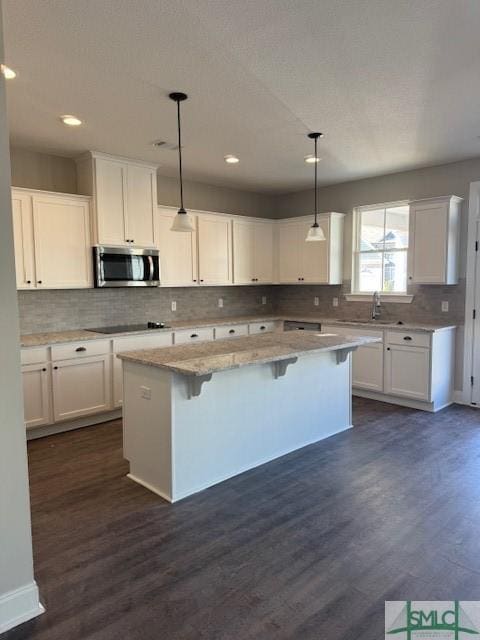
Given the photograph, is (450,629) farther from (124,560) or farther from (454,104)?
(454,104)

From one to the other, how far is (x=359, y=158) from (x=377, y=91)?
5.89 ft

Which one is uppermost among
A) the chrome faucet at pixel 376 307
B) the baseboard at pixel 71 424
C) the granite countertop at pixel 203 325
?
the chrome faucet at pixel 376 307

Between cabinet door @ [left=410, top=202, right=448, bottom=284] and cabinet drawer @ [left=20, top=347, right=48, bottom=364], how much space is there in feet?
13.6

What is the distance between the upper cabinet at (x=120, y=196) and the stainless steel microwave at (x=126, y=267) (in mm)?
90

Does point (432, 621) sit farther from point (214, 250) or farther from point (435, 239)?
point (214, 250)

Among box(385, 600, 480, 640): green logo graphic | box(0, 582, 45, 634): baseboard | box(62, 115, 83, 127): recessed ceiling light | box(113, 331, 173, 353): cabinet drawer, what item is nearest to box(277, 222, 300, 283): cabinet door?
box(113, 331, 173, 353): cabinet drawer

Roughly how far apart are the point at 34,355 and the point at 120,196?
1921 mm

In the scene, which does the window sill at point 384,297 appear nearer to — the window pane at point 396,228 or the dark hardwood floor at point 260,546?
the window pane at point 396,228

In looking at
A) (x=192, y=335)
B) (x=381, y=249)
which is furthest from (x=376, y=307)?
(x=192, y=335)

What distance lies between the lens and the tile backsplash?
4715mm

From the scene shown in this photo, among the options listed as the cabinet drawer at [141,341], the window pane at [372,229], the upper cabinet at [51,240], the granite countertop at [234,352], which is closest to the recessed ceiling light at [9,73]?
the upper cabinet at [51,240]

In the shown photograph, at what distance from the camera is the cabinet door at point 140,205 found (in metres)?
4.88

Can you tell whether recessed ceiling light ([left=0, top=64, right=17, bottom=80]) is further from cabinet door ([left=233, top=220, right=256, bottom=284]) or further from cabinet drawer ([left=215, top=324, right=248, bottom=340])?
cabinet door ([left=233, top=220, right=256, bottom=284])

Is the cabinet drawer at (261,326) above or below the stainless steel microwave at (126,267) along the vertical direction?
below
